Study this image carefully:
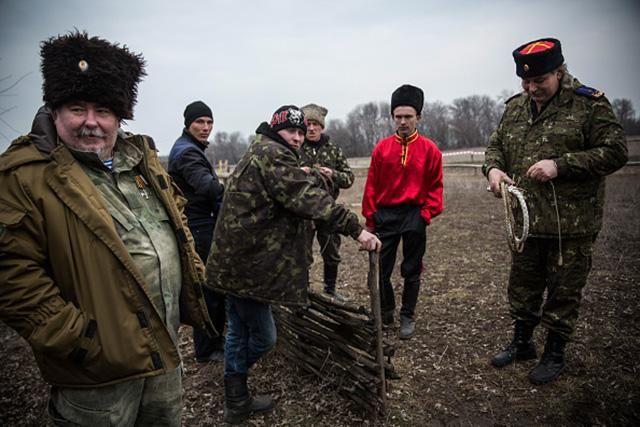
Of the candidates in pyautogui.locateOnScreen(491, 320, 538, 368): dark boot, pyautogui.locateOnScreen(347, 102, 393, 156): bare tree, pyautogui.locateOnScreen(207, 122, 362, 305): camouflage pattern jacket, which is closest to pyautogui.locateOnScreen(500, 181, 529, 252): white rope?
pyautogui.locateOnScreen(491, 320, 538, 368): dark boot

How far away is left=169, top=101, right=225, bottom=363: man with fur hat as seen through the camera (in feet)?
11.7

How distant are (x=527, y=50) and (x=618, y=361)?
2886 millimetres

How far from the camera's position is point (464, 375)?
334 centimetres

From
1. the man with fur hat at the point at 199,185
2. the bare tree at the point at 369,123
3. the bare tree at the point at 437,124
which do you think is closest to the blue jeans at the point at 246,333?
the man with fur hat at the point at 199,185

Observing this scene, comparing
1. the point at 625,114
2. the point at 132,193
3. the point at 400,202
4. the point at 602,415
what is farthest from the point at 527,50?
the point at 625,114

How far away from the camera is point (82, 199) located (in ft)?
5.16

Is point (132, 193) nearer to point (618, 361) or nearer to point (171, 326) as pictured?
point (171, 326)

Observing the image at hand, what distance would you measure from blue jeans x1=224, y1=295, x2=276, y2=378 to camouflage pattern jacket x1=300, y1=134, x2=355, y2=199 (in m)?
2.38

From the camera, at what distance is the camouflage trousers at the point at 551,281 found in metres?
2.98

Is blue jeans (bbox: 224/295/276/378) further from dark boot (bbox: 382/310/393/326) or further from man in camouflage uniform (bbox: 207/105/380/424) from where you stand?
dark boot (bbox: 382/310/393/326)

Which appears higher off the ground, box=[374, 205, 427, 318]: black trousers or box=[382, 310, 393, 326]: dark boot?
box=[374, 205, 427, 318]: black trousers

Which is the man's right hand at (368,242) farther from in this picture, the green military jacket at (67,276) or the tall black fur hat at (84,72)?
the tall black fur hat at (84,72)

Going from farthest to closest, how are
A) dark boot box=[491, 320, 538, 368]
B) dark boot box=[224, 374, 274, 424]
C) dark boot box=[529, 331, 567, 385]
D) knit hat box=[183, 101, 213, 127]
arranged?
knit hat box=[183, 101, 213, 127], dark boot box=[491, 320, 538, 368], dark boot box=[529, 331, 567, 385], dark boot box=[224, 374, 274, 424]

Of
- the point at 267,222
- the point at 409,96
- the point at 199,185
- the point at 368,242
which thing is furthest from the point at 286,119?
the point at 409,96
